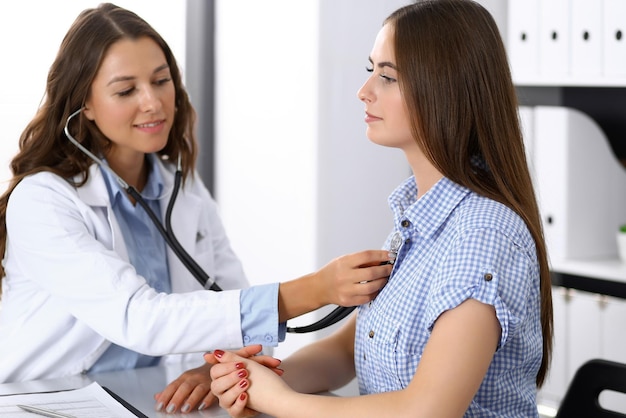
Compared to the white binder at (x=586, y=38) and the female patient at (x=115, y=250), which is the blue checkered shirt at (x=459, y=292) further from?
the white binder at (x=586, y=38)

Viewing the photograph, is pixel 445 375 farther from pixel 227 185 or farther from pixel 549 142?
pixel 227 185

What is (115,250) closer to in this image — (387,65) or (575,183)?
(387,65)

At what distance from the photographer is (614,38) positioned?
2.67 m

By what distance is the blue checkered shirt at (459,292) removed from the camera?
1.31m

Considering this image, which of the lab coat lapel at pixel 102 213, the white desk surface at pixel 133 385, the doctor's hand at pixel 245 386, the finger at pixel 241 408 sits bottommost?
the white desk surface at pixel 133 385

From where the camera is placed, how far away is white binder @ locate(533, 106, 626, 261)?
2838 mm

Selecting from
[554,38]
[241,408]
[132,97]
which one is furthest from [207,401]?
[554,38]

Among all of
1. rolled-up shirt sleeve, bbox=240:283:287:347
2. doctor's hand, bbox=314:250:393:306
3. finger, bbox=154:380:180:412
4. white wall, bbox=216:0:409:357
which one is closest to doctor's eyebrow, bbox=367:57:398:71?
doctor's hand, bbox=314:250:393:306

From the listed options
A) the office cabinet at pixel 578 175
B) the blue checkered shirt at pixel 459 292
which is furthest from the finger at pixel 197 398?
the office cabinet at pixel 578 175

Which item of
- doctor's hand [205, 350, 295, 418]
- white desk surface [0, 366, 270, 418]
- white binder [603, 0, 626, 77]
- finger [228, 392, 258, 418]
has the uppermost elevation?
white binder [603, 0, 626, 77]

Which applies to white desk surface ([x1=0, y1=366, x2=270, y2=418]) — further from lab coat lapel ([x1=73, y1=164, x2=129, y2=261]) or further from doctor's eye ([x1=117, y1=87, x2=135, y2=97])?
doctor's eye ([x1=117, y1=87, x2=135, y2=97])

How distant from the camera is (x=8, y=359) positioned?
1751mm

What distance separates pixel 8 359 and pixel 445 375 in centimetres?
90

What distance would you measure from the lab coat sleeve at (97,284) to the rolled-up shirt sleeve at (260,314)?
0.05ft
